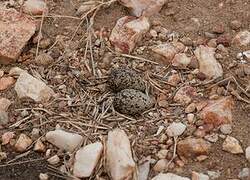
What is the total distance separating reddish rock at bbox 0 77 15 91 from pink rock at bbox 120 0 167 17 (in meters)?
0.62

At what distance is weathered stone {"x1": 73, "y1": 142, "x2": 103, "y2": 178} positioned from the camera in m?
2.21

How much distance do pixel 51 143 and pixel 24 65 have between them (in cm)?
43

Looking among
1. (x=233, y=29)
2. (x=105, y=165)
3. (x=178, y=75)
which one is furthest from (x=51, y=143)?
(x=233, y=29)

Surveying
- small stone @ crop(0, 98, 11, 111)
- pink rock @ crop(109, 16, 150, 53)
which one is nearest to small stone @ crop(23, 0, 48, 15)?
pink rock @ crop(109, 16, 150, 53)

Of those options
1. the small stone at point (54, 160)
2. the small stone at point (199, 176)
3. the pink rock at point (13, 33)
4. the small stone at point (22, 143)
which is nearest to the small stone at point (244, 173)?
the small stone at point (199, 176)

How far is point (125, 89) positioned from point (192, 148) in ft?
1.24

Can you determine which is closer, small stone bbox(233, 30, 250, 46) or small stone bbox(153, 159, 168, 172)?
small stone bbox(153, 159, 168, 172)

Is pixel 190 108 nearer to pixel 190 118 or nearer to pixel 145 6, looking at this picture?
pixel 190 118

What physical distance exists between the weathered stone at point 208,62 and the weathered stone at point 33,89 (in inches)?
24.9

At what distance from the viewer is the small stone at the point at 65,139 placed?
2.30 metres

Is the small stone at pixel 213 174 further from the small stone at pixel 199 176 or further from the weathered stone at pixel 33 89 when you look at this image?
the weathered stone at pixel 33 89

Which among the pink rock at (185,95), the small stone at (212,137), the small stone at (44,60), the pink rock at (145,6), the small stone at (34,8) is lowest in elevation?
the small stone at (212,137)

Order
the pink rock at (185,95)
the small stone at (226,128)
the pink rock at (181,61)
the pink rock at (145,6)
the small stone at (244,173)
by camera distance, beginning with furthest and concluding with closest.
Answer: the pink rock at (145,6)
the pink rock at (181,61)
the pink rock at (185,95)
the small stone at (226,128)
the small stone at (244,173)

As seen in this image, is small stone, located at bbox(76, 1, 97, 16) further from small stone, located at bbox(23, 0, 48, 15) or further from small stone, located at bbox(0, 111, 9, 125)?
small stone, located at bbox(0, 111, 9, 125)
